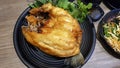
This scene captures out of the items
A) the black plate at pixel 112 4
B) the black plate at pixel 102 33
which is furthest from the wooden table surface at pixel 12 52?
the black plate at pixel 112 4

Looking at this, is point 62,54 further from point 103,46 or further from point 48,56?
point 103,46

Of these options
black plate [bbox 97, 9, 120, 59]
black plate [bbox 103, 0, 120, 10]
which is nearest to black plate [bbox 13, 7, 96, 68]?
black plate [bbox 97, 9, 120, 59]

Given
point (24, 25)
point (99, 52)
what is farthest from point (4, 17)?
point (99, 52)

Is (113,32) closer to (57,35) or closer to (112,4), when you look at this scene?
(112,4)

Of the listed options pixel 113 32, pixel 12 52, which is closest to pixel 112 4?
pixel 113 32

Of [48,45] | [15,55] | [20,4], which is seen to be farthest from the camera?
[20,4]

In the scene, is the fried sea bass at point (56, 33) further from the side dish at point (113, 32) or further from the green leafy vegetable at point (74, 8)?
the side dish at point (113, 32)
